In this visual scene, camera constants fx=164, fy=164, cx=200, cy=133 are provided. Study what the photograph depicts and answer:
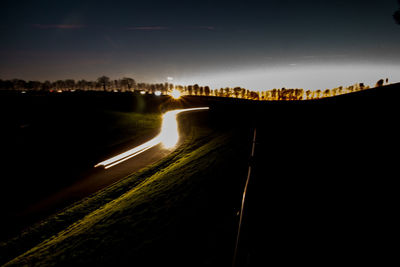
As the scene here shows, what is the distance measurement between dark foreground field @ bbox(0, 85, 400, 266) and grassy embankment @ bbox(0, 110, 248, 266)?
0.10 ft

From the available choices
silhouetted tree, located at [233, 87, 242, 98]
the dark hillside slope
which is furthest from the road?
silhouetted tree, located at [233, 87, 242, 98]

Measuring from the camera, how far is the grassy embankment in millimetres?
4266

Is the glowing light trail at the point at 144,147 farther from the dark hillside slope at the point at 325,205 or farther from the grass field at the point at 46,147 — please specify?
the dark hillside slope at the point at 325,205

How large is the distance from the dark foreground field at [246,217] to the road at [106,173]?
878mm

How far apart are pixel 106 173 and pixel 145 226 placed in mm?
5915

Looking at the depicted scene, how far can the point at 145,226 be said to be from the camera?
17.1 feet

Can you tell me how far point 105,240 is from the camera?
4887 mm

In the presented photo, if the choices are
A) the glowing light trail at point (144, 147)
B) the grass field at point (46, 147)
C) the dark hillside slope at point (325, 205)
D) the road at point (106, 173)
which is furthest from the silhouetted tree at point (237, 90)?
the dark hillside slope at point (325, 205)

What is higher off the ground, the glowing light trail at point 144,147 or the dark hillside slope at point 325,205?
the dark hillside slope at point 325,205

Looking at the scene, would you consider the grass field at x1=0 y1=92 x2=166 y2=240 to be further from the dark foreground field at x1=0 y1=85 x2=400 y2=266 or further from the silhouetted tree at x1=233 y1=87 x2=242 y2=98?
the silhouetted tree at x1=233 y1=87 x2=242 y2=98

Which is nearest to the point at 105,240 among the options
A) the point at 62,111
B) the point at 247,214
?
the point at 247,214

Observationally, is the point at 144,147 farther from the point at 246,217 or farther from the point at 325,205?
the point at 325,205

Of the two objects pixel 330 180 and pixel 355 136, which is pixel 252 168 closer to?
pixel 330 180

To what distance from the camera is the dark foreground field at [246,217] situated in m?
3.72
